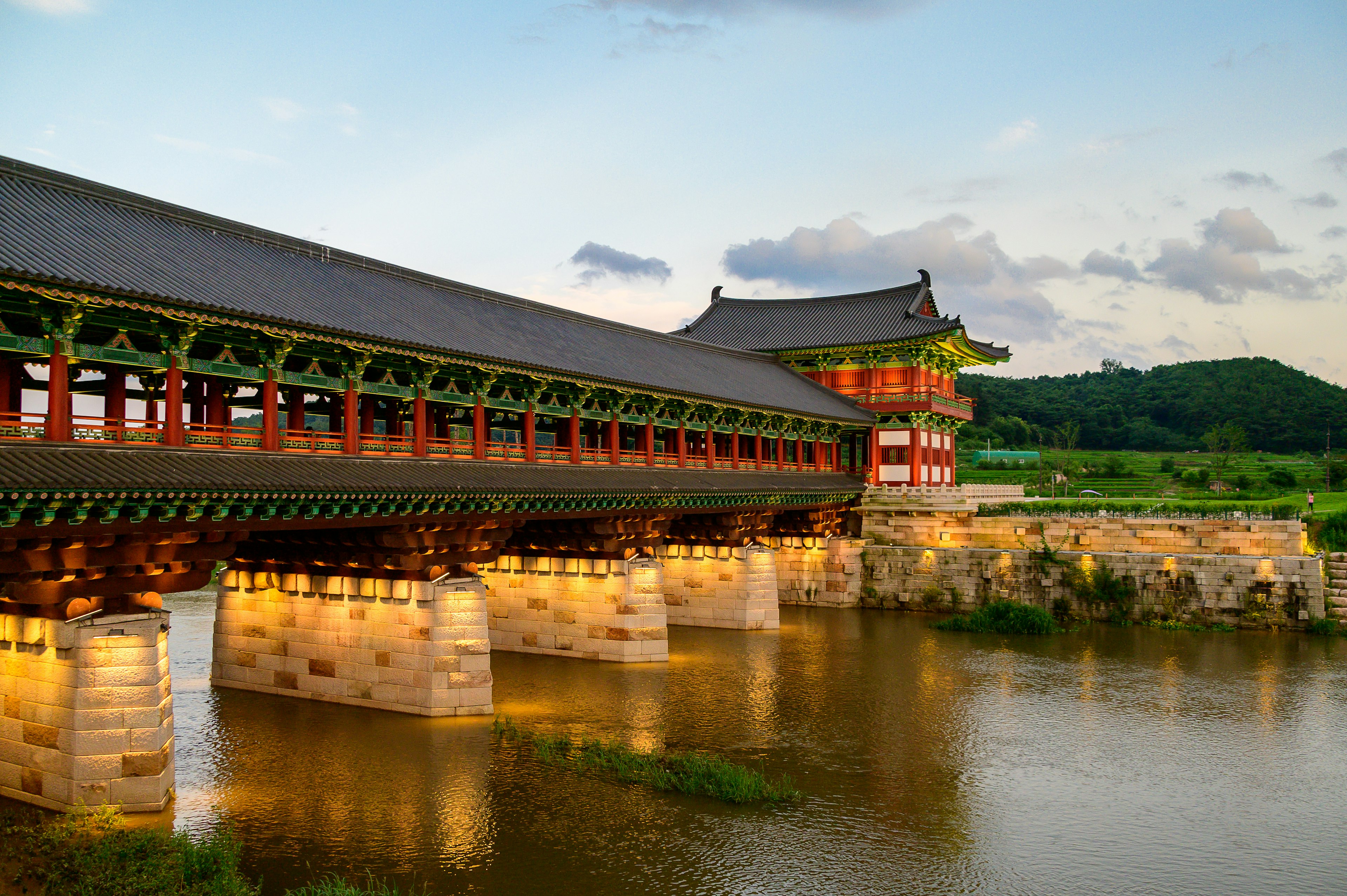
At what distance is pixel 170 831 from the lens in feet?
53.0

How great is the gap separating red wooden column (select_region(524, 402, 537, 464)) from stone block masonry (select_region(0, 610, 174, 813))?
40.0 ft

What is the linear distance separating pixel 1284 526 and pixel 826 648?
21.0 m

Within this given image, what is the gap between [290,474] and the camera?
758 inches

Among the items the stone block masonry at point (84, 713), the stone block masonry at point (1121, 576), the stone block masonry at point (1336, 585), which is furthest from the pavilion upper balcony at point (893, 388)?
the stone block masonry at point (84, 713)

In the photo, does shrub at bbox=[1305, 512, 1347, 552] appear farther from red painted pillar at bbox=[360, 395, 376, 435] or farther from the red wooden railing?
red painted pillar at bbox=[360, 395, 376, 435]

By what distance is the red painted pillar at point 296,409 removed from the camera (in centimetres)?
2289

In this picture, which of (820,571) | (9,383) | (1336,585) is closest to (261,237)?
(9,383)

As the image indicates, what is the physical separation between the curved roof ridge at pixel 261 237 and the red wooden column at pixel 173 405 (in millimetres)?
1520

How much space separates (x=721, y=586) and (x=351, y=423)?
2085 cm

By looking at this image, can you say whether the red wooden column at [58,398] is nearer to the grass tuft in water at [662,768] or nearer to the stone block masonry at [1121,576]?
the grass tuft in water at [662,768]

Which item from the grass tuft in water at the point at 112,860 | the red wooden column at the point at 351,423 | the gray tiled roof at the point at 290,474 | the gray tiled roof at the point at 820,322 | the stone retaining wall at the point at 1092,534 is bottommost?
the grass tuft in water at the point at 112,860

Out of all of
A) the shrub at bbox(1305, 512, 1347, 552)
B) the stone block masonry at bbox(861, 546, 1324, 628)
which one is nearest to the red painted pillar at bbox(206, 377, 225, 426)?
the stone block masonry at bbox(861, 546, 1324, 628)

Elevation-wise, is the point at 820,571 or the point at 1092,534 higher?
the point at 1092,534

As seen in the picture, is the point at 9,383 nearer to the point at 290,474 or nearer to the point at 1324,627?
the point at 290,474
